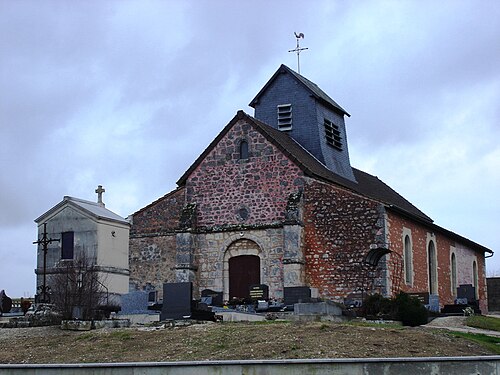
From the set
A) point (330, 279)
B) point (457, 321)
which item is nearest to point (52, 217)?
point (330, 279)

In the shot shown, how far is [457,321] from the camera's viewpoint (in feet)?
92.4

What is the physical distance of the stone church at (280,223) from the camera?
32.8 metres

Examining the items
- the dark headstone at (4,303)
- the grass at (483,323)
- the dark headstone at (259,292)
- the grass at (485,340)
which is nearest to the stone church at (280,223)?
the dark headstone at (259,292)

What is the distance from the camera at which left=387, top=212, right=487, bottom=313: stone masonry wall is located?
34.2 metres

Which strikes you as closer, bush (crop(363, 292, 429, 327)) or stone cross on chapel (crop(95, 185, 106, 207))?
bush (crop(363, 292, 429, 327))

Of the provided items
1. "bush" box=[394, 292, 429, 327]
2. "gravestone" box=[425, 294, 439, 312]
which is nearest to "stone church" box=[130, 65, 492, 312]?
A: "gravestone" box=[425, 294, 439, 312]

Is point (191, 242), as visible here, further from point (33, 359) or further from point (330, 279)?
point (33, 359)

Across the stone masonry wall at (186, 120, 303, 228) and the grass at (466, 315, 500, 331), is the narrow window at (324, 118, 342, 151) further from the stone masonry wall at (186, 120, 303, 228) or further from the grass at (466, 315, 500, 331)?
the grass at (466, 315, 500, 331)

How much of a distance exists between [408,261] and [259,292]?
284 inches

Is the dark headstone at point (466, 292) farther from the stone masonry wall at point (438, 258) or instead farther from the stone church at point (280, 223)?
the stone church at point (280, 223)

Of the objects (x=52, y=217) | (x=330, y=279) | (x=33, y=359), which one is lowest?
(x=33, y=359)

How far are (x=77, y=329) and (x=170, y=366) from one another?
7.92 metres

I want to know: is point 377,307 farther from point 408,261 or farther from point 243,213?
point 243,213

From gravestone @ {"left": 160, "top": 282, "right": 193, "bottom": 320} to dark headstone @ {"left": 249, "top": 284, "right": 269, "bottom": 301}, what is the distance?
21.4 ft
